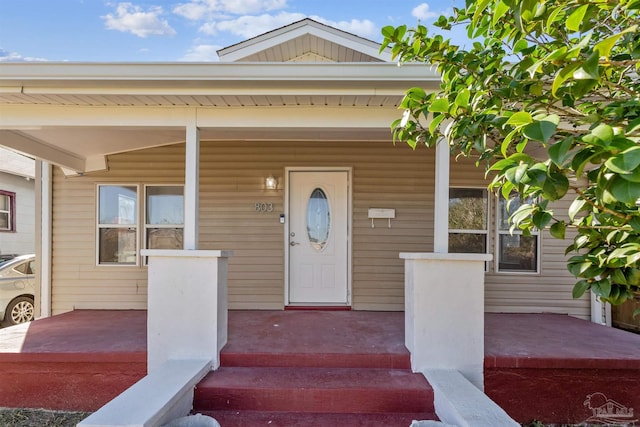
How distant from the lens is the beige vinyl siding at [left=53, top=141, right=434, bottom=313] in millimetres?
5156

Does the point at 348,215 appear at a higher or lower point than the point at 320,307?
higher

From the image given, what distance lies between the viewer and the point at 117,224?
17.4ft

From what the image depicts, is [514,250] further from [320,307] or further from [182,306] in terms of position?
[182,306]

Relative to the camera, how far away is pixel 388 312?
5.04 m

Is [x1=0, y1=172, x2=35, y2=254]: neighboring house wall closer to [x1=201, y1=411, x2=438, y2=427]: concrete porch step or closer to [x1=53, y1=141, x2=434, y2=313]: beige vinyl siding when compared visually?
[x1=53, y1=141, x2=434, y2=313]: beige vinyl siding

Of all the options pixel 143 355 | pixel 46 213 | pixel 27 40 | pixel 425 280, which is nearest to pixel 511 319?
pixel 425 280

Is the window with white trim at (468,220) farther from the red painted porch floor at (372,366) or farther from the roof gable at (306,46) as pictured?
the roof gable at (306,46)

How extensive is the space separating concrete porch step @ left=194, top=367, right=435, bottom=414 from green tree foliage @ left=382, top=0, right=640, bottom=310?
1.54m

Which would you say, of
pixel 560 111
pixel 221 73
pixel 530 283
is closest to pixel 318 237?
pixel 221 73

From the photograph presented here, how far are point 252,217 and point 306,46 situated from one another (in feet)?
8.88

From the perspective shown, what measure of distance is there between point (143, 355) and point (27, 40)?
1125 cm

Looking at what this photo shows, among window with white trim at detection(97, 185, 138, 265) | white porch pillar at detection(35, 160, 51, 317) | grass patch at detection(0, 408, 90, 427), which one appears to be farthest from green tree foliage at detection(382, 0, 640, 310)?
white porch pillar at detection(35, 160, 51, 317)

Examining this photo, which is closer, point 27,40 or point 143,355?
point 143,355

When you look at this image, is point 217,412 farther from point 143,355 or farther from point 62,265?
point 62,265
